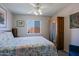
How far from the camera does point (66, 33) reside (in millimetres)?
1771

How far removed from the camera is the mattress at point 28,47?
1463 mm

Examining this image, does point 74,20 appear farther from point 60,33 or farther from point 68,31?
point 60,33

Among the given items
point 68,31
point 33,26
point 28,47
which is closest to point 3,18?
point 33,26

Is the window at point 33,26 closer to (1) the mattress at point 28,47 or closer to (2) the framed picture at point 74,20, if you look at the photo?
(1) the mattress at point 28,47

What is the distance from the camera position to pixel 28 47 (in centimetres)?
156

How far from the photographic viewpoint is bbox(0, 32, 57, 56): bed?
4.83ft

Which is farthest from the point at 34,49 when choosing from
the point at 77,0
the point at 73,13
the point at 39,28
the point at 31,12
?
the point at 77,0

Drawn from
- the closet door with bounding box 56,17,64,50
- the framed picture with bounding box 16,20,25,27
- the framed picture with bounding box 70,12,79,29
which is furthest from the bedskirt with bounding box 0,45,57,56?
the framed picture with bounding box 70,12,79,29

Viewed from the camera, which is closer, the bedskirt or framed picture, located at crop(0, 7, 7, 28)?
the bedskirt

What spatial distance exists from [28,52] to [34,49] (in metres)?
0.11

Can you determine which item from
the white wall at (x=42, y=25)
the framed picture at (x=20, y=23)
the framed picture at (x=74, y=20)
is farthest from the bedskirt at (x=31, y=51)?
the framed picture at (x=74, y=20)

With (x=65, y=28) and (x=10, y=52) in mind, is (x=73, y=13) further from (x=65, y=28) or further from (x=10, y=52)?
(x=10, y=52)

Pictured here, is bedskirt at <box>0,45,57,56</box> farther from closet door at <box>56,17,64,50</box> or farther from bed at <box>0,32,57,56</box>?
closet door at <box>56,17,64,50</box>

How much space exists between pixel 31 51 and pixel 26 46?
10 centimetres
